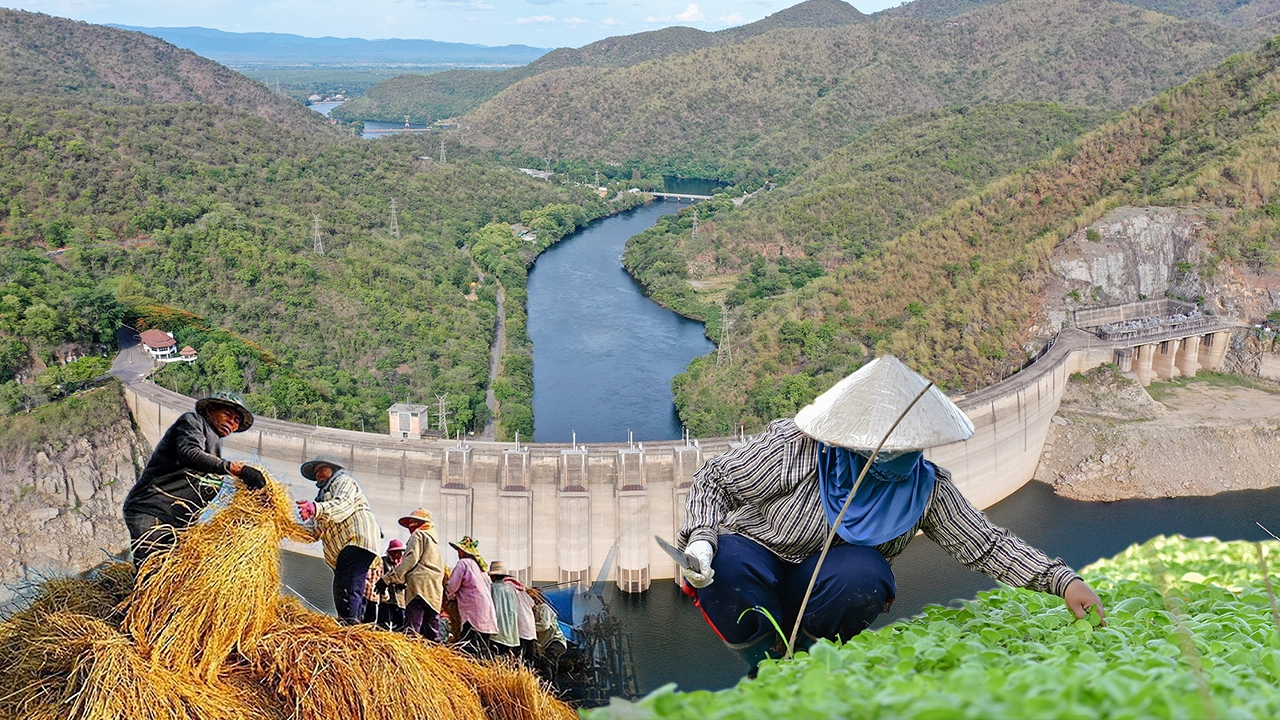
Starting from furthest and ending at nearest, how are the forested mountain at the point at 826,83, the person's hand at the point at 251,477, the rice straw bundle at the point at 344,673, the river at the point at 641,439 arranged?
the forested mountain at the point at 826,83, the river at the point at 641,439, the person's hand at the point at 251,477, the rice straw bundle at the point at 344,673

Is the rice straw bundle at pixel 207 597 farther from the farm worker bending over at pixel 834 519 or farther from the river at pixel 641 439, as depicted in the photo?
the river at pixel 641 439

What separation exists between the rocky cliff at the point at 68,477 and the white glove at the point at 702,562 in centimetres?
2079

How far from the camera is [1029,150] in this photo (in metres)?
52.0

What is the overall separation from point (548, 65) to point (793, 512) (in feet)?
525

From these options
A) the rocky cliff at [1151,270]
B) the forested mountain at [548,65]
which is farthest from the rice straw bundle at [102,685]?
the forested mountain at [548,65]

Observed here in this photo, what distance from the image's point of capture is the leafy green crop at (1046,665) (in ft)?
5.43

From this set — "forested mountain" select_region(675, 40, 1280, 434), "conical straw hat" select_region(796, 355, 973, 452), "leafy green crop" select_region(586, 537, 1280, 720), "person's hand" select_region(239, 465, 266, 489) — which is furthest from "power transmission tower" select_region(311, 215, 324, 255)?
"leafy green crop" select_region(586, 537, 1280, 720)

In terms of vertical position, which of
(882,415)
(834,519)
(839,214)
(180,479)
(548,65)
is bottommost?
(839,214)

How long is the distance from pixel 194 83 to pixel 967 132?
62.9 metres

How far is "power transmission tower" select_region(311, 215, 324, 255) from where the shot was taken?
37.8 metres

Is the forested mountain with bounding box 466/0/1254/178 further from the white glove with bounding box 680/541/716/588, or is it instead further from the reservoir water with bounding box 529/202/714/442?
the white glove with bounding box 680/541/716/588

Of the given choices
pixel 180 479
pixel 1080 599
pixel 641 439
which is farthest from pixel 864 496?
pixel 641 439

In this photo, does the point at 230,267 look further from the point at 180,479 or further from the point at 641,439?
the point at 180,479

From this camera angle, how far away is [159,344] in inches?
1032
